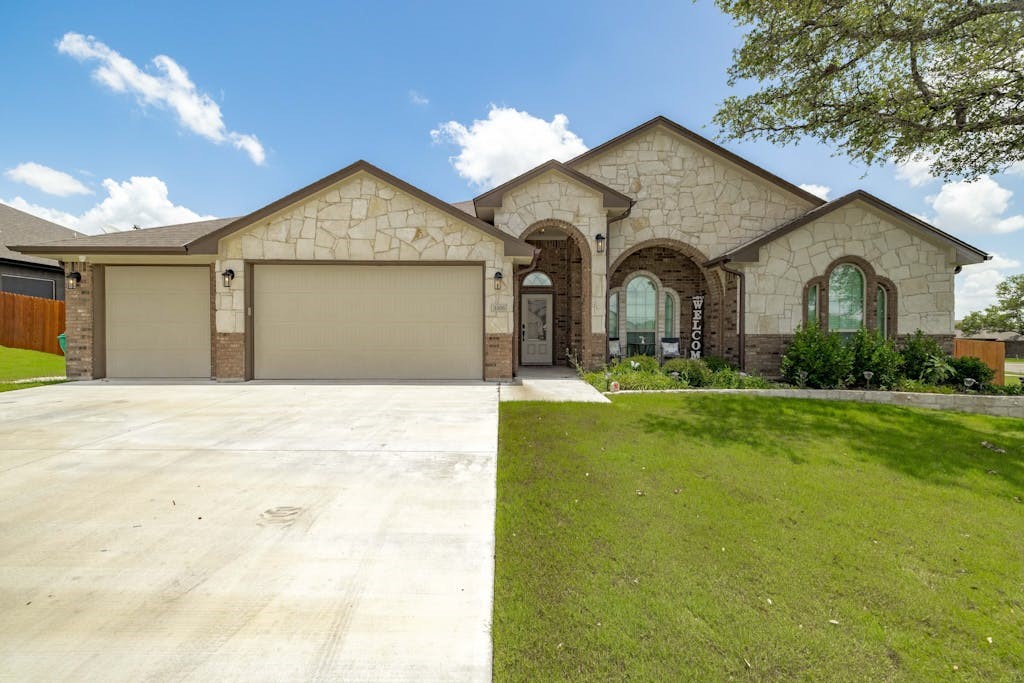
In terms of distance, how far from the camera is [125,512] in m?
3.43

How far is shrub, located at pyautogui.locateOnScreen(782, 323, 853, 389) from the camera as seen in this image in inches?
364

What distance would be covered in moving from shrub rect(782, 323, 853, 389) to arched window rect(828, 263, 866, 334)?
169 centimetres

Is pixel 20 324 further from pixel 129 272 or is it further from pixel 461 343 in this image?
pixel 461 343

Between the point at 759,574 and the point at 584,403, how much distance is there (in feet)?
15.9

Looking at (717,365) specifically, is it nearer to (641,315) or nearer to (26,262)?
(641,315)

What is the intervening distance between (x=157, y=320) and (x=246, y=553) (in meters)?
10.1

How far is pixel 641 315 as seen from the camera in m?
13.6

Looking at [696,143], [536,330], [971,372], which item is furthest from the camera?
[536,330]

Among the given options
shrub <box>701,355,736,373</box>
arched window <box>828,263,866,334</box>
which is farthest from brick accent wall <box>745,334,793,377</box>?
arched window <box>828,263,866,334</box>

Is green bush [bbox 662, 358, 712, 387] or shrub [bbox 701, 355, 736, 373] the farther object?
shrub [bbox 701, 355, 736, 373]

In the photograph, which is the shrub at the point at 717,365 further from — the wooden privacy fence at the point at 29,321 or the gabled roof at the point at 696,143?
the wooden privacy fence at the point at 29,321

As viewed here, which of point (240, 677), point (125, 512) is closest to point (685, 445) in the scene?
point (240, 677)

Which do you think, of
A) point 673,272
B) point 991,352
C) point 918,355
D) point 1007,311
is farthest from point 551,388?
point 1007,311

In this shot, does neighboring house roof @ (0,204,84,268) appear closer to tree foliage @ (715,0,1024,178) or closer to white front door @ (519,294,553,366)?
white front door @ (519,294,553,366)
